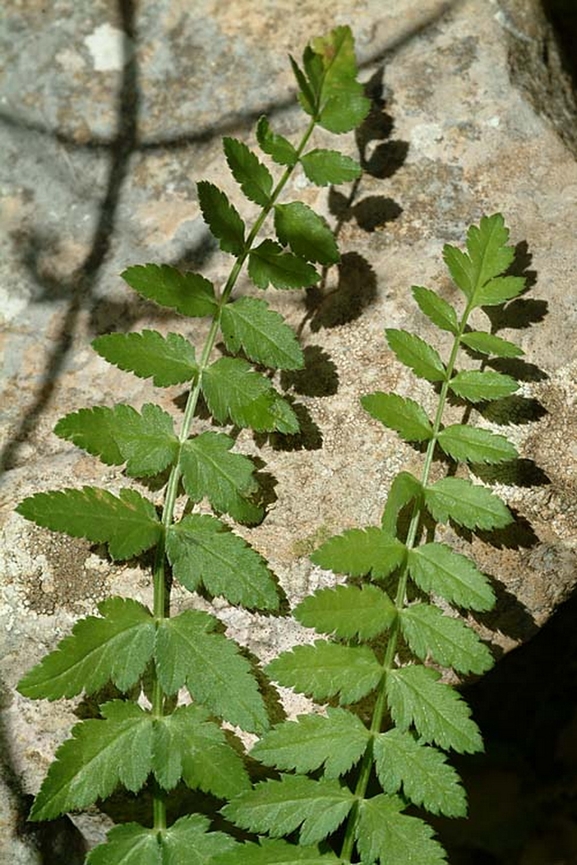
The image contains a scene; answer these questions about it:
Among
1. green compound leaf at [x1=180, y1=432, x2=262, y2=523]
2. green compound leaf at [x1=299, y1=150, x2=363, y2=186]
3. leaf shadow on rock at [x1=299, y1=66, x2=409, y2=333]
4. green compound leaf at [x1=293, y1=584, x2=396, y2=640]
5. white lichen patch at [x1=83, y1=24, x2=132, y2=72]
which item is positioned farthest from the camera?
white lichen patch at [x1=83, y1=24, x2=132, y2=72]

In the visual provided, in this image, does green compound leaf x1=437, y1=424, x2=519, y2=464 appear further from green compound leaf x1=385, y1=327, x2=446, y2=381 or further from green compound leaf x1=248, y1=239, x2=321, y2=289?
green compound leaf x1=248, y1=239, x2=321, y2=289

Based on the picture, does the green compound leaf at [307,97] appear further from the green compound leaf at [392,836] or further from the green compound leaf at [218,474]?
the green compound leaf at [392,836]

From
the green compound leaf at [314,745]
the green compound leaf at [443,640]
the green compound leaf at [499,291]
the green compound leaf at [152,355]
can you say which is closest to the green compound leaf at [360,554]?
the green compound leaf at [443,640]

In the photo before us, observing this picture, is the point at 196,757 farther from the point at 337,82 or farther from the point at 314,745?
the point at 337,82

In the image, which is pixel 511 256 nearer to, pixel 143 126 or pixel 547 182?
pixel 547 182

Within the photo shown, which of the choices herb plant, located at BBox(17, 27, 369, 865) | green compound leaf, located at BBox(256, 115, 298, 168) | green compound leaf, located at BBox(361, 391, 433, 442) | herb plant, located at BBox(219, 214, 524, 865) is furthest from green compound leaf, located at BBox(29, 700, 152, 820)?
green compound leaf, located at BBox(256, 115, 298, 168)

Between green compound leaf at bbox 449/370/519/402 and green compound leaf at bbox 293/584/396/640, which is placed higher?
green compound leaf at bbox 449/370/519/402

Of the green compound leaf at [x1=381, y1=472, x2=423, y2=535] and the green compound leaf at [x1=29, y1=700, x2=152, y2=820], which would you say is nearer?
the green compound leaf at [x1=29, y1=700, x2=152, y2=820]
